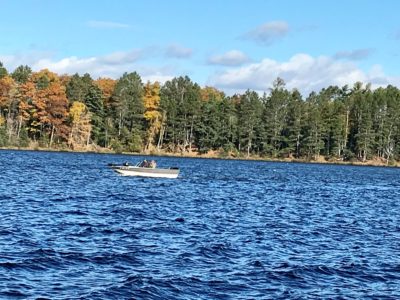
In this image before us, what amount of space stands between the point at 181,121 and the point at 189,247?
13093cm

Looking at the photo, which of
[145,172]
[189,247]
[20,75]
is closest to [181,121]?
[20,75]

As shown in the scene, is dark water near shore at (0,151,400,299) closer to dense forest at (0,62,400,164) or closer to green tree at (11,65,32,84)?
dense forest at (0,62,400,164)

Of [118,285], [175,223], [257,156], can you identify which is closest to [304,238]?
Result: [175,223]

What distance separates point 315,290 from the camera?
21078 millimetres

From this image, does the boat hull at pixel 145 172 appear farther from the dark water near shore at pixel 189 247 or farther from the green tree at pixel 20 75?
the green tree at pixel 20 75

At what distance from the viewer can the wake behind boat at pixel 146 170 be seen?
72438 mm

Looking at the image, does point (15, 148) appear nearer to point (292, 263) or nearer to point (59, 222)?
point (59, 222)

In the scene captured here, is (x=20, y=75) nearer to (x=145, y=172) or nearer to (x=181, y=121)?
(x=181, y=121)

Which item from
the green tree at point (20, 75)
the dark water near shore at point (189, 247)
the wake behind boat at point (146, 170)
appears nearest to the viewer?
the dark water near shore at point (189, 247)

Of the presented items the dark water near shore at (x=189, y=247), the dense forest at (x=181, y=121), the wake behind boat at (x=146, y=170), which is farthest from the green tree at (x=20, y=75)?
the dark water near shore at (x=189, y=247)

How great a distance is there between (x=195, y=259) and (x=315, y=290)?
17.8ft

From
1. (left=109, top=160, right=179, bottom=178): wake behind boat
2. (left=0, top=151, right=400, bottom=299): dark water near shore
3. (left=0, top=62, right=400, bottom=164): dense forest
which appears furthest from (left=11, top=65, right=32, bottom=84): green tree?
(left=0, top=151, right=400, bottom=299): dark water near shore

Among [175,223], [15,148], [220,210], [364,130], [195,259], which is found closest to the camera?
[195,259]

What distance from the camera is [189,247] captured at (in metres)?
27.2
